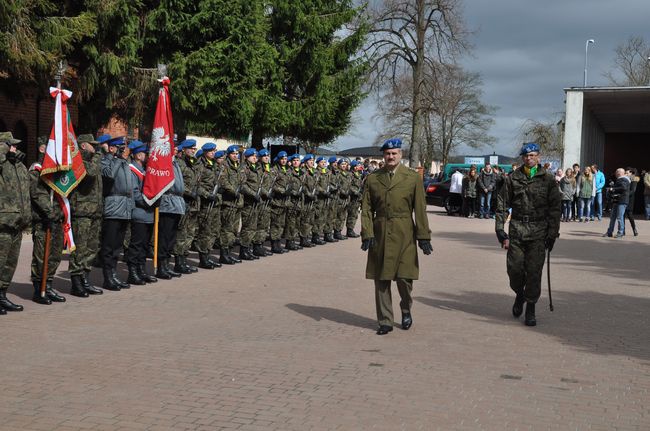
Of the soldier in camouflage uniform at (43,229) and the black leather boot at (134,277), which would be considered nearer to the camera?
the soldier in camouflage uniform at (43,229)

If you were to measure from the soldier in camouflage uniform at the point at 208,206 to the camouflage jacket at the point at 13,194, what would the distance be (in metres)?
4.24

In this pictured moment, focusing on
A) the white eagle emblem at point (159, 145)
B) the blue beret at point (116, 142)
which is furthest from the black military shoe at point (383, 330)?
the white eagle emblem at point (159, 145)

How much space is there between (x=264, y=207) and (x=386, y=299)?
6.84m

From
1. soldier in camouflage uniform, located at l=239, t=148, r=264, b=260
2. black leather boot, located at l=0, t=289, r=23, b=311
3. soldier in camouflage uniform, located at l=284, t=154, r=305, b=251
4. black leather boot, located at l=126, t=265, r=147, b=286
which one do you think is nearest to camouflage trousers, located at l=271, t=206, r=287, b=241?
soldier in camouflage uniform, located at l=284, t=154, r=305, b=251

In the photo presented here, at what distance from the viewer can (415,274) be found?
8227 mm

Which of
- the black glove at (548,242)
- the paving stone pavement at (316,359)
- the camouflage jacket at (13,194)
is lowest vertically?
the paving stone pavement at (316,359)

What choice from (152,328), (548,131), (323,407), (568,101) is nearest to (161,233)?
(152,328)

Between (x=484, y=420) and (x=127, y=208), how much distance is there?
6.62 metres

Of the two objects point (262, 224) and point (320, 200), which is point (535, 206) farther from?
point (320, 200)

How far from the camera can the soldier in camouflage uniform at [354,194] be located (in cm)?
1908

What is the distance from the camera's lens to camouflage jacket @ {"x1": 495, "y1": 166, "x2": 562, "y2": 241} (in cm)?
881

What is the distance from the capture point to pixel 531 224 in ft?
29.0

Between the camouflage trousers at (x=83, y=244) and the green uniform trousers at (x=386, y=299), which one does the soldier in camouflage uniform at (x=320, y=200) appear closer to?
the camouflage trousers at (x=83, y=244)

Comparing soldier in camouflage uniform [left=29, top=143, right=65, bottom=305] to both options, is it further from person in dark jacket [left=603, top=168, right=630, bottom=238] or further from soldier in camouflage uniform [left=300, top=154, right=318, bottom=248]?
person in dark jacket [left=603, top=168, right=630, bottom=238]
